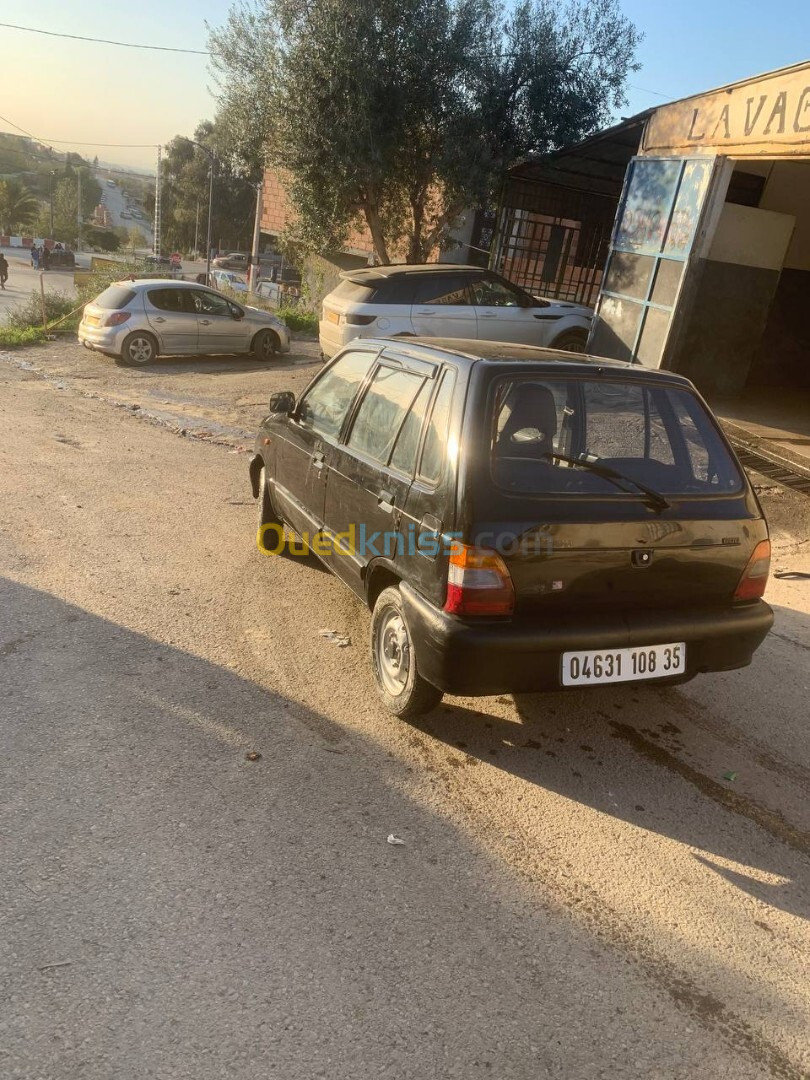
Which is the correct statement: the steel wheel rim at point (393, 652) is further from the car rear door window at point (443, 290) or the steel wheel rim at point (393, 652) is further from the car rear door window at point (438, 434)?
the car rear door window at point (443, 290)

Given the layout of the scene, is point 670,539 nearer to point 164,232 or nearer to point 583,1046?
point 583,1046

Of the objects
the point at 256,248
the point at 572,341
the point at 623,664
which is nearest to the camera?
the point at 623,664

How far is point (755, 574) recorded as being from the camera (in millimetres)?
3547

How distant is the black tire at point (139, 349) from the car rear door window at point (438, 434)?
38.3 ft

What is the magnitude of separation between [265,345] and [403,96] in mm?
5260

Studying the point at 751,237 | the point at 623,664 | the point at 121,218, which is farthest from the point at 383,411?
the point at 121,218

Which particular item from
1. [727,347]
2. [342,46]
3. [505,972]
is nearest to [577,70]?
[342,46]

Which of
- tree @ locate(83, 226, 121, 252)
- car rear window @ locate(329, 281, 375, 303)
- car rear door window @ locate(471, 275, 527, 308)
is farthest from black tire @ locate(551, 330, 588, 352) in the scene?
tree @ locate(83, 226, 121, 252)

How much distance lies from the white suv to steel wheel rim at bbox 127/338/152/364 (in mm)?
3768

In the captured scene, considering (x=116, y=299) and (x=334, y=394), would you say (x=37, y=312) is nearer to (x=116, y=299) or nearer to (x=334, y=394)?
(x=116, y=299)

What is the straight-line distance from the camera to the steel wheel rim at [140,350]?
13.8 metres

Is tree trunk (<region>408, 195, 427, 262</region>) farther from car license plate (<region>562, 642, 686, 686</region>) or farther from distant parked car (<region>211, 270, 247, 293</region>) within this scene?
distant parked car (<region>211, 270, 247, 293</region>)

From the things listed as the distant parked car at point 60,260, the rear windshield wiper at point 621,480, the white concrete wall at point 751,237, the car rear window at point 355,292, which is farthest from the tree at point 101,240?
the rear windshield wiper at point 621,480

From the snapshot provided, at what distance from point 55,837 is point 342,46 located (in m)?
14.7
